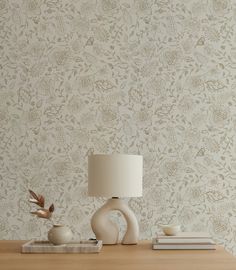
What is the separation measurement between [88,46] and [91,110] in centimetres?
35

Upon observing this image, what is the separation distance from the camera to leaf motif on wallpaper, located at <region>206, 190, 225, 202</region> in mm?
3133

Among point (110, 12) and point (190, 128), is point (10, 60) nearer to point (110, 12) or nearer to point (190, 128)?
point (110, 12)

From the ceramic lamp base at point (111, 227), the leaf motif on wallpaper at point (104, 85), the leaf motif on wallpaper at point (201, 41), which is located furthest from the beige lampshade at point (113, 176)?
the leaf motif on wallpaper at point (201, 41)

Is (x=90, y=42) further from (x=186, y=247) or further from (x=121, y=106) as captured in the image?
(x=186, y=247)

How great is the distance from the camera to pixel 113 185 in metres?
2.53

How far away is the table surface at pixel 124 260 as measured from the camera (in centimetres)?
203

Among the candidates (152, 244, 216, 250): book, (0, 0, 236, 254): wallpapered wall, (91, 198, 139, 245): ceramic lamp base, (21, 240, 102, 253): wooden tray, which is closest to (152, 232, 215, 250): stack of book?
(152, 244, 216, 250): book

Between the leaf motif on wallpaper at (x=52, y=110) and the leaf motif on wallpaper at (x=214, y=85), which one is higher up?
the leaf motif on wallpaper at (x=214, y=85)

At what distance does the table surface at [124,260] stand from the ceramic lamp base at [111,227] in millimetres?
108

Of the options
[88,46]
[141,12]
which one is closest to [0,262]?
[88,46]

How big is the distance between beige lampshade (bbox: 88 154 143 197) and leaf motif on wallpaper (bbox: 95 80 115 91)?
69cm

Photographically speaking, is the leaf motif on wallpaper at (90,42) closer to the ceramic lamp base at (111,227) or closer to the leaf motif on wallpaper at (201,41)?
→ the leaf motif on wallpaper at (201,41)

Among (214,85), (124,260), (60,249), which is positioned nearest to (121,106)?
(214,85)

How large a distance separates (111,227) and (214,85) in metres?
1.06
